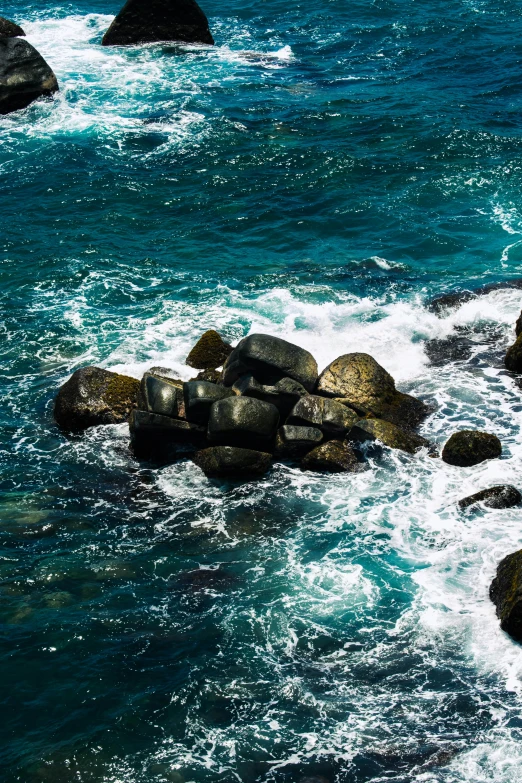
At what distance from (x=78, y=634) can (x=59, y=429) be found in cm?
730

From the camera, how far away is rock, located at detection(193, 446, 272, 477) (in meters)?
19.8

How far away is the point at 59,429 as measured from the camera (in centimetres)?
2191

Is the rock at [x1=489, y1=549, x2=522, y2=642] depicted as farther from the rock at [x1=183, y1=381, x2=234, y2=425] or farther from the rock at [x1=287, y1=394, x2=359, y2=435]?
the rock at [x1=183, y1=381, x2=234, y2=425]

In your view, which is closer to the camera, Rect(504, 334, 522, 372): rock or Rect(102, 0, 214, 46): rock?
Rect(504, 334, 522, 372): rock

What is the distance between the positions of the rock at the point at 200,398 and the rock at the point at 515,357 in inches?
308

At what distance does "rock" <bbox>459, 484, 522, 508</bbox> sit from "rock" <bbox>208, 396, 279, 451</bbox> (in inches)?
183

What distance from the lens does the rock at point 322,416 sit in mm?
20859

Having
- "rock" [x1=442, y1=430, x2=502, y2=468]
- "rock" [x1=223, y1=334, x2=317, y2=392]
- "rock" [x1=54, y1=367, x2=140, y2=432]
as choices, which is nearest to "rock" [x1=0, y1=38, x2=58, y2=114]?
"rock" [x1=54, y1=367, x2=140, y2=432]

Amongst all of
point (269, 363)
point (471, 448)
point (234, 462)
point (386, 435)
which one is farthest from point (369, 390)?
point (234, 462)

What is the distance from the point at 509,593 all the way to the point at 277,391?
770cm

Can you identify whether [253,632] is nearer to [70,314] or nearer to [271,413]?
[271,413]

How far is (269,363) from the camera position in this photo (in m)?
21.5

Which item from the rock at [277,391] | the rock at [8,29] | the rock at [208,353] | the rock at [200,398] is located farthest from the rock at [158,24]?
the rock at [200,398]

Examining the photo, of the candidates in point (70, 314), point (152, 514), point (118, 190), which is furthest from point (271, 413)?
point (118, 190)
